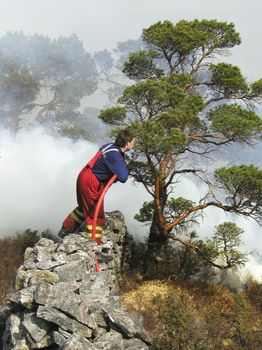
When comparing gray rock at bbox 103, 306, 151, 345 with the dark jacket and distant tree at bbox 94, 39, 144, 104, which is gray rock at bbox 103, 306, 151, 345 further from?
distant tree at bbox 94, 39, 144, 104

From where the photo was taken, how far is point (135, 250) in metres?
16.2

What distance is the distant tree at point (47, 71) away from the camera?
34875mm

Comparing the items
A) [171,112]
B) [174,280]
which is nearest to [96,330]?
[171,112]

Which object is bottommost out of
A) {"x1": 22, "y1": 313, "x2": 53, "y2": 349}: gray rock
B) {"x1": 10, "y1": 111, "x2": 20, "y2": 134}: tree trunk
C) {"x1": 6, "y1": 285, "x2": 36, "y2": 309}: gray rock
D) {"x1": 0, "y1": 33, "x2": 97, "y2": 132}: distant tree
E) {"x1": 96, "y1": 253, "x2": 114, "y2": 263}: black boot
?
{"x1": 22, "y1": 313, "x2": 53, "y2": 349}: gray rock

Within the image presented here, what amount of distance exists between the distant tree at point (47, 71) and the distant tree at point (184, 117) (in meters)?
20.6

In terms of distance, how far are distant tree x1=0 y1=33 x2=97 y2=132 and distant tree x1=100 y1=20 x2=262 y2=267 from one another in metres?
20.6

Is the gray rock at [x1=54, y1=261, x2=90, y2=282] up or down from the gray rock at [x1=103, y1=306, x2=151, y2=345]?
up

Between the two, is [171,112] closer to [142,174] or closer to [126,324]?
[142,174]

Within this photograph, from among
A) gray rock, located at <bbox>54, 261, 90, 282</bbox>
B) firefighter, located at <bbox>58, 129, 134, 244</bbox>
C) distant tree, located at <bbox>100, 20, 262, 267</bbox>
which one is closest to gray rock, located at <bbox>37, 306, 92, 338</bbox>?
gray rock, located at <bbox>54, 261, 90, 282</bbox>

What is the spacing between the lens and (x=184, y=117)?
12.4 m

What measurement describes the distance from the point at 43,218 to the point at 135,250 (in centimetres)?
398

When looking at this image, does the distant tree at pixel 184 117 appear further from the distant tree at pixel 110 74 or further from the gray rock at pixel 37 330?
the distant tree at pixel 110 74

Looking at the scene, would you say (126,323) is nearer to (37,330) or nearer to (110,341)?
A: (110,341)

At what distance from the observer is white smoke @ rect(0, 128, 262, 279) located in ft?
59.8
